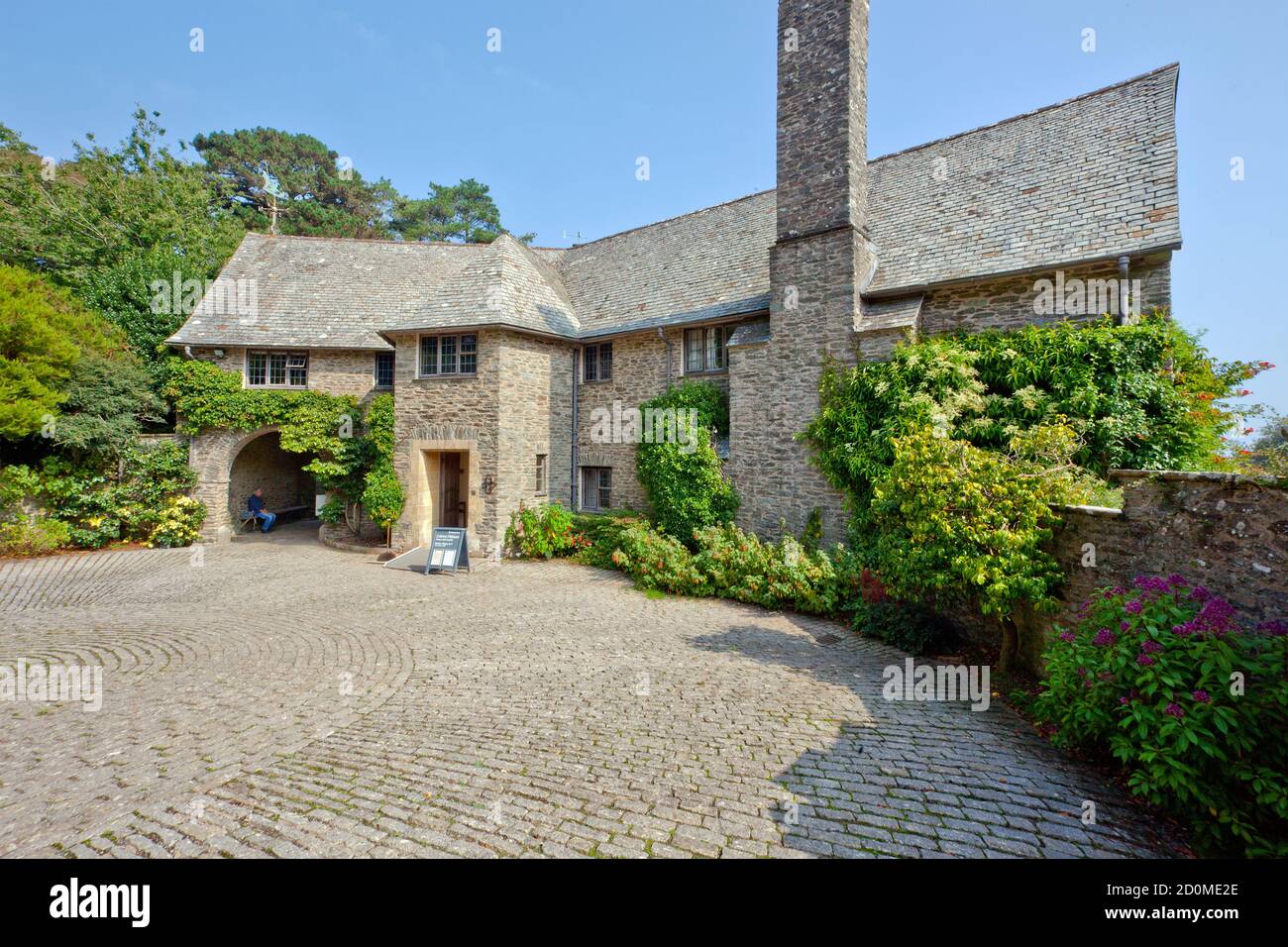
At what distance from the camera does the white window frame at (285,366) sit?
1778cm

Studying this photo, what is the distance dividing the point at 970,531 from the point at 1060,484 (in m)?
1.26

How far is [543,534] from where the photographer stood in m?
14.7

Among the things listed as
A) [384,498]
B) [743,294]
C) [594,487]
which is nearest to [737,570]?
[594,487]

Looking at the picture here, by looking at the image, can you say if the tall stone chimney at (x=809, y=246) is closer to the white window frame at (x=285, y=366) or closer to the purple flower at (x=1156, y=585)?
the purple flower at (x=1156, y=585)

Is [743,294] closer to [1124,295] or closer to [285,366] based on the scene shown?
[1124,295]

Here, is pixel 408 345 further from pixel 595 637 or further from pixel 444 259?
pixel 595 637

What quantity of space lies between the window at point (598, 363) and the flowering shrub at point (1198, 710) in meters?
→ 13.5

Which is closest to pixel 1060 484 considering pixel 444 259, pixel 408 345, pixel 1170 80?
pixel 1170 80

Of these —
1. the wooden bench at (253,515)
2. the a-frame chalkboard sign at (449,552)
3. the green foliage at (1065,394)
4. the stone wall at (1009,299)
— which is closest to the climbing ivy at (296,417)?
the wooden bench at (253,515)

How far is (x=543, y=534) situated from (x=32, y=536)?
13322 mm

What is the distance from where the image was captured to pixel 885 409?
33.6ft

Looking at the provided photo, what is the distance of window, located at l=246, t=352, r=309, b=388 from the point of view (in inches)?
701

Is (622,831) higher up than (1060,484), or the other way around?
(1060,484)

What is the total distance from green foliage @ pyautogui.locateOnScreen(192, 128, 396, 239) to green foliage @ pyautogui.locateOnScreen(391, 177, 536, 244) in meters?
2.74
